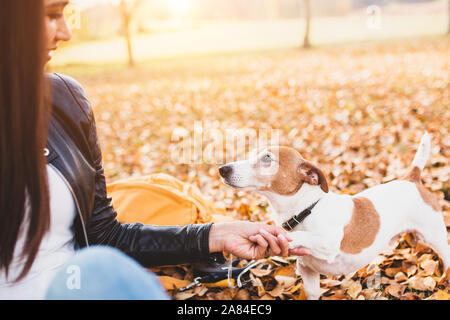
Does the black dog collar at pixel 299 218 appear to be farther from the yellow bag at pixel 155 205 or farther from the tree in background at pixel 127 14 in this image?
the tree in background at pixel 127 14

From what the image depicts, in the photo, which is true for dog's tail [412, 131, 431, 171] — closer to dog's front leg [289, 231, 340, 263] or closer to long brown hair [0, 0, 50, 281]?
dog's front leg [289, 231, 340, 263]

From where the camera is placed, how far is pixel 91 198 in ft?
5.85

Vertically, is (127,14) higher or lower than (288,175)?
higher

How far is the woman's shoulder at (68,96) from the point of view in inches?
68.8

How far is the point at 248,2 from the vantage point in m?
41.8

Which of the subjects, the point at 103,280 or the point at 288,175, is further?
the point at 288,175

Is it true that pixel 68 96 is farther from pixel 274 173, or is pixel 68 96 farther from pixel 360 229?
pixel 360 229

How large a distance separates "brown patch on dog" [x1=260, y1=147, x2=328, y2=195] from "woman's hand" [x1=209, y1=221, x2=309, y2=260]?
36 cm

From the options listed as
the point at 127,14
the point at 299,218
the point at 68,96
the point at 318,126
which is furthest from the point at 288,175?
the point at 127,14

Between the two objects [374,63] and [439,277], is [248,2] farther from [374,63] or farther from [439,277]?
[439,277]

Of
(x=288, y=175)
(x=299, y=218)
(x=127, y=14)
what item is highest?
(x=127, y=14)

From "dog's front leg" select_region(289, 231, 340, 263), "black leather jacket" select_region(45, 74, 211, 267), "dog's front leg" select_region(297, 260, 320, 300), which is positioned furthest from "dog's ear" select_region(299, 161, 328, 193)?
"black leather jacket" select_region(45, 74, 211, 267)

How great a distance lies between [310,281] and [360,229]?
0.41 m
